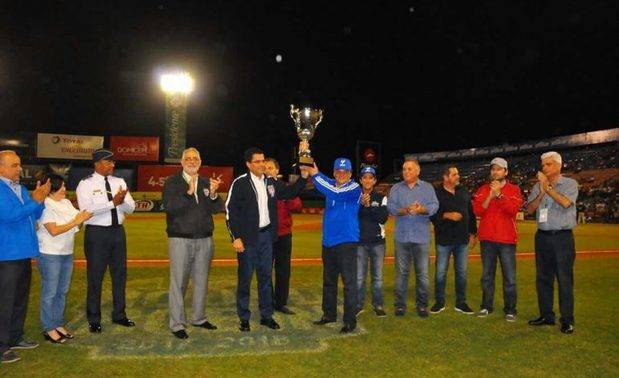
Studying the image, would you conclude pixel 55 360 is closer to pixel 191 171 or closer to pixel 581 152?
pixel 191 171

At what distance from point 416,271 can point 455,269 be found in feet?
2.56

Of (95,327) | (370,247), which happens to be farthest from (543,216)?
(95,327)

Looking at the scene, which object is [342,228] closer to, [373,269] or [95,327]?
[373,269]

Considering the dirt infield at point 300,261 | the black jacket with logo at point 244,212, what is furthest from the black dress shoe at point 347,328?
the dirt infield at point 300,261

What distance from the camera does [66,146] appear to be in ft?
153

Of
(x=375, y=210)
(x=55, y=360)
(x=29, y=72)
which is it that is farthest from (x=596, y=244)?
(x=29, y=72)

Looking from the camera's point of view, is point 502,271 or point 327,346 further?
point 502,271

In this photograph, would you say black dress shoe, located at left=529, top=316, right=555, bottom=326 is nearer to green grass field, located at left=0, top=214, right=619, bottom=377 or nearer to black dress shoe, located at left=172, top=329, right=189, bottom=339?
green grass field, located at left=0, top=214, right=619, bottom=377

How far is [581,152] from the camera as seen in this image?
55.6 m

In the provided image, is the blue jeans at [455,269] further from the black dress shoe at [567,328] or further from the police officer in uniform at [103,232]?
the police officer in uniform at [103,232]

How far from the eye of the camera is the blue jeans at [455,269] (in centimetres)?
741

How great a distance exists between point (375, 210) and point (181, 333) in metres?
3.02

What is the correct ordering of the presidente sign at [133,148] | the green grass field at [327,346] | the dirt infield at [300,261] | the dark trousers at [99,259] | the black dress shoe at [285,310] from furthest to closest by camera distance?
the presidente sign at [133,148] < the dirt infield at [300,261] < the black dress shoe at [285,310] < the dark trousers at [99,259] < the green grass field at [327,346]

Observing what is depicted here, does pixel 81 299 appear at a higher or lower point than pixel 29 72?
lower
